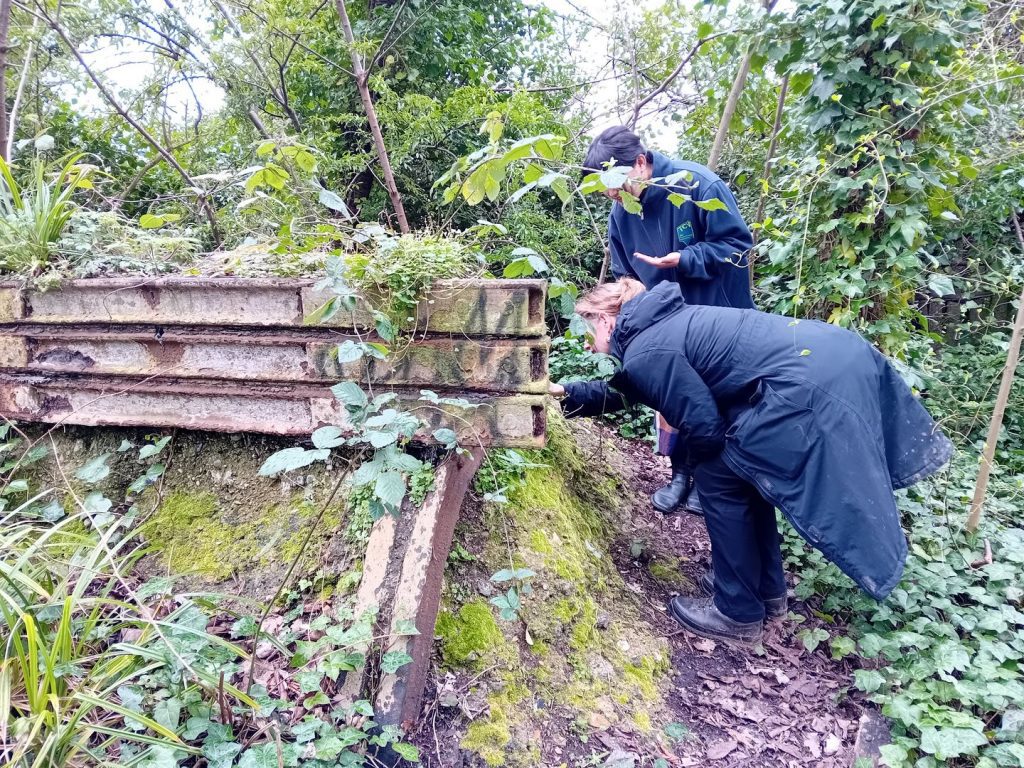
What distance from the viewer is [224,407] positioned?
212 centimetres

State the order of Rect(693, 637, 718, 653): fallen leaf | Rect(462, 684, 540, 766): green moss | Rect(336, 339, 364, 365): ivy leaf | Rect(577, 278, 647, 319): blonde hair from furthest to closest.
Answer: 1. Rect(577, 278, 647, 319): blonde hair
2. Rect(693, 637, 718, 653): fallen leaf
3. Rect(462, 684, 540, 766): green moss
4. Rect(336, 339, 364, 365): ivy leaf

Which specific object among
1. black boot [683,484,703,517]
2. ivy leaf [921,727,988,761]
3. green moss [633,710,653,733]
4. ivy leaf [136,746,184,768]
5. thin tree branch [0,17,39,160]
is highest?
thin tree branch [0,17,39,160]

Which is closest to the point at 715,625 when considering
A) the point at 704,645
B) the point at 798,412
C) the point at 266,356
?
the point at 704,645

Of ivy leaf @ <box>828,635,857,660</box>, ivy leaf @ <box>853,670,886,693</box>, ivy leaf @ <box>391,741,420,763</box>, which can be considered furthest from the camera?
ivy leaf @ <box>828,635,857,660</box>

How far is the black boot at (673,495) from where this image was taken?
334 centimetres

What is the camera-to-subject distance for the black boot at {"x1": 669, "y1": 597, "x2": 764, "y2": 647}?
2521mm

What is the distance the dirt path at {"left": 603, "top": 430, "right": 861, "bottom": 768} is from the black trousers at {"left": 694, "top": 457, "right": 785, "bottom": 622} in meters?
0.20

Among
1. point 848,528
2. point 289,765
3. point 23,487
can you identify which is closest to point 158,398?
point 23,487

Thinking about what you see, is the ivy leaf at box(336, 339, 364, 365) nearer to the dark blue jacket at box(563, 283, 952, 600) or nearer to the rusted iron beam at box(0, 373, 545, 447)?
the rusted iron beam at box(0, 373, 545, 447)

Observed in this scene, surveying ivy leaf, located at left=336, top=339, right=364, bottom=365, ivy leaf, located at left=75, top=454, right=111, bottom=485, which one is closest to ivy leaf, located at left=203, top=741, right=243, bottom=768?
ivy leaf, located at left=336, top=339, right=364, bottom=365

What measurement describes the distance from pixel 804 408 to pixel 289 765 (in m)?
1.99

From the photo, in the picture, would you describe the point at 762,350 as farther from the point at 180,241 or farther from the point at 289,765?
the point at 180,241

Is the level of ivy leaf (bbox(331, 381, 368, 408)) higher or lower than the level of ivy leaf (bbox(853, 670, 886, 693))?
higher

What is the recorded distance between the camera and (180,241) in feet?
7.76
